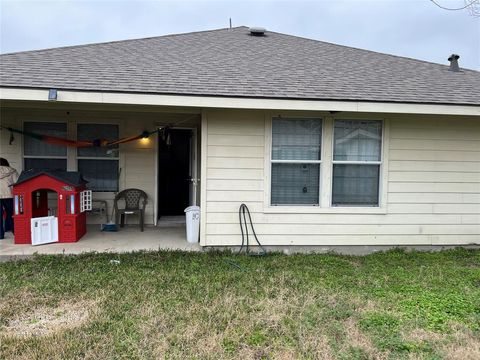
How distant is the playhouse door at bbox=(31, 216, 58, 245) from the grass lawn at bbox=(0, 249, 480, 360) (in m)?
0.80

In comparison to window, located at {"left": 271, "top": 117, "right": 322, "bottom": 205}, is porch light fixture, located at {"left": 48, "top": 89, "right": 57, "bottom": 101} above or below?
above

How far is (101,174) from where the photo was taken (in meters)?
6.78

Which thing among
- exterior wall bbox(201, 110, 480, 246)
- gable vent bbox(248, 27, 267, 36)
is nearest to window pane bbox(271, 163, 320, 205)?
exterior wall bbox(201, 110, 480, 246)

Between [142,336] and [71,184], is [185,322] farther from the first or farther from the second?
[71,184]

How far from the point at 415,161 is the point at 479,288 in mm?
2130

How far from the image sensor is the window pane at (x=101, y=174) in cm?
674

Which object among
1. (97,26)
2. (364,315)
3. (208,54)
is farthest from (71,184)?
(97,26)

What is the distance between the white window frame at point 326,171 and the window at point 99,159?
3261 millimetres

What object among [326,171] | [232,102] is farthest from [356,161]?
[232,102]

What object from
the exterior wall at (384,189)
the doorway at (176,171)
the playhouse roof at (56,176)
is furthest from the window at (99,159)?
the exterior wall at (384,189)

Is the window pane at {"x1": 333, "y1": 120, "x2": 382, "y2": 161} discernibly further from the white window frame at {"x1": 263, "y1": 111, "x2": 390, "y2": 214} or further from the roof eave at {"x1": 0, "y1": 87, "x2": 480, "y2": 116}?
the roof eave at {"x1": 0, "y1": 87, "x2": 480, "y2": 116}

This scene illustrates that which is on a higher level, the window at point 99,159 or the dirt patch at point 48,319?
the window at point 99,159

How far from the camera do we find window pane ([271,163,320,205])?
5195 millimetres

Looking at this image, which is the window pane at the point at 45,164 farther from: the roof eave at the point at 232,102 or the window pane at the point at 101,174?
the roof eave at the point at 232,102
